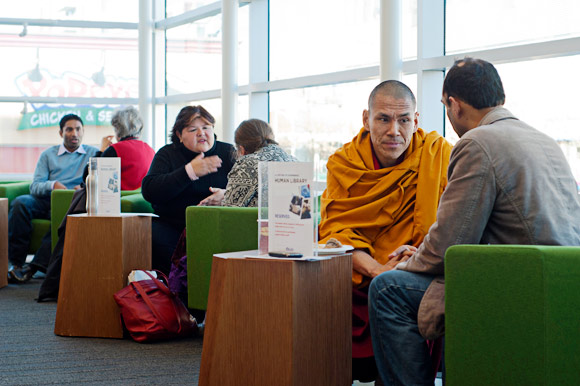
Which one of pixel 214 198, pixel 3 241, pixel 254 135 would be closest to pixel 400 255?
pixel 254 135

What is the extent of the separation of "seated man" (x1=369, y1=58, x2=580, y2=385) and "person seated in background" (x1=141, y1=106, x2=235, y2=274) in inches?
83.5

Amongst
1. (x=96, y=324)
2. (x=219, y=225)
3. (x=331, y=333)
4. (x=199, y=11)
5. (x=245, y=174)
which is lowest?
(x=96, y=324)

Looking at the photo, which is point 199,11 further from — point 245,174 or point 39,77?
point 245,174

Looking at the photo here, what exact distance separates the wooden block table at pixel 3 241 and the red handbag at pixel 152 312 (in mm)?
2060

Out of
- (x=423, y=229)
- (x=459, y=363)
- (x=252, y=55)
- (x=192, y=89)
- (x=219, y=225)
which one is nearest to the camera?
(x=459, y=363)

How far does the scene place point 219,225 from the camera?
3539 millimetres

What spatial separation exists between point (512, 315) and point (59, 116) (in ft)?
22.3

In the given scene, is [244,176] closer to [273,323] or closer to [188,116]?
[188,116]

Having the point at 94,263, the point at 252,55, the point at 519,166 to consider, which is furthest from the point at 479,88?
the point at 252,55

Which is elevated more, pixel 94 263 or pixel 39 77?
pixel 39 77

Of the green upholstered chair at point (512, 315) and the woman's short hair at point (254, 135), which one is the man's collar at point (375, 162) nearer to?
the green upholstered chair at point (512, 315)

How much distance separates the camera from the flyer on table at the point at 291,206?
224 cm

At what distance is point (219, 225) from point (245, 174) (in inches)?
12.3

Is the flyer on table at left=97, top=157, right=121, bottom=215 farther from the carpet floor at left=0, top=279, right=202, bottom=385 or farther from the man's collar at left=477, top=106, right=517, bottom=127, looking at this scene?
→ the man's collar at left=477, top=106, right=517, bottom=127
